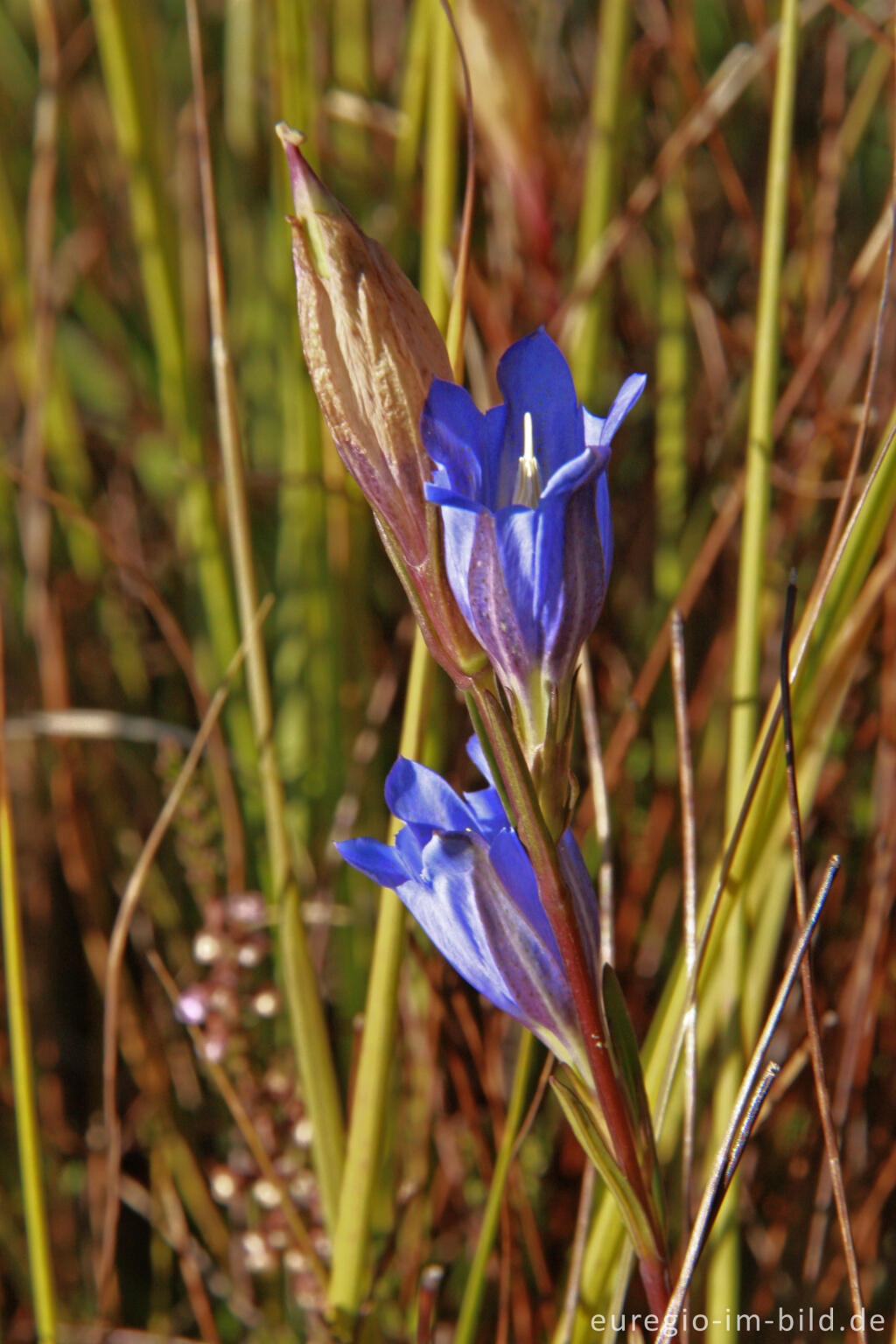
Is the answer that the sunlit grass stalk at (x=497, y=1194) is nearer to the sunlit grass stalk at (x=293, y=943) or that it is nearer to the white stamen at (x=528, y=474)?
the sunlit grass stalk at (x=293, y=943)

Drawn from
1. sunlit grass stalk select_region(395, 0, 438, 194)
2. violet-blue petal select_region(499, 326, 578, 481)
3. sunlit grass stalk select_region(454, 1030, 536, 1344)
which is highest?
sunlit grass stalk select_region(395, 0, 438, 194)

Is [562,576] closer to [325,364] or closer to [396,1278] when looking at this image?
[325,364]

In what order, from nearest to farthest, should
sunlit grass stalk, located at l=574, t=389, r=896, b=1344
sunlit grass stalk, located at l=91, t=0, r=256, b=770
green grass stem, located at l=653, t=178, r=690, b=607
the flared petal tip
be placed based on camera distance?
the flared petal tip < sunlit grass stalk, located at l=574, t=389, r=896, b=1344 < sunlit grass stalk, located at l=91, t=0, r=256, b=770 < green grass stem, located at l=653, t=178, r=690, b=607

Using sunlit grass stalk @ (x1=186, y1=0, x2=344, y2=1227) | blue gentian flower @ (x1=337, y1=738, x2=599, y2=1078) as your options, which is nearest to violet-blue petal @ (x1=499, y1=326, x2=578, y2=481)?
blue gentian flower @ (x1=337, y1=738, x2=599, y2=1078)

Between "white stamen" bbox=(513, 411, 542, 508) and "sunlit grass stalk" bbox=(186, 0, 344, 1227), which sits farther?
"sunlit grass stalk" bbox=(186, 0, 344, 1227)

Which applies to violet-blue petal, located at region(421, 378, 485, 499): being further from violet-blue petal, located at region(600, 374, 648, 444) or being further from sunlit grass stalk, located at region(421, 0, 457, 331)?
sunlit grass stalk, located at region(421, 0, 457, 331)

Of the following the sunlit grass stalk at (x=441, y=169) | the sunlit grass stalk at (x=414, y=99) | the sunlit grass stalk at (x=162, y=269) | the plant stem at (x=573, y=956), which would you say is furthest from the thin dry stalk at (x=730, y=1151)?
the sunlit grass stalk at (x=414, y=99)

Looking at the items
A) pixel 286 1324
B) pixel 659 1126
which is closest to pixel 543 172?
pixel 659 1126

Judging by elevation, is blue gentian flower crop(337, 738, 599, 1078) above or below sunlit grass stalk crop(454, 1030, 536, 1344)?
above
